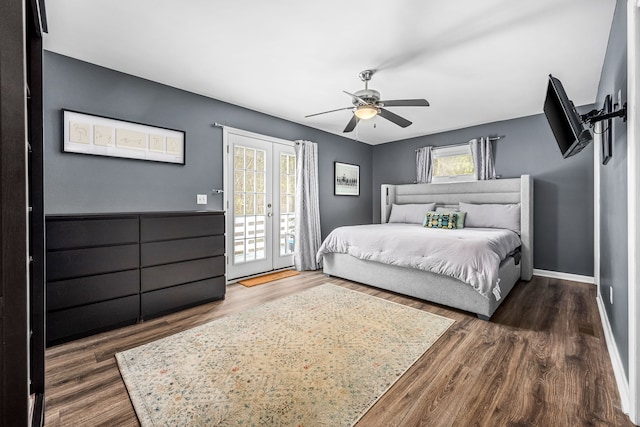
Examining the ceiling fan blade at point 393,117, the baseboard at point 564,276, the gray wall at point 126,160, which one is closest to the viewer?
the gray wall at point 126,160

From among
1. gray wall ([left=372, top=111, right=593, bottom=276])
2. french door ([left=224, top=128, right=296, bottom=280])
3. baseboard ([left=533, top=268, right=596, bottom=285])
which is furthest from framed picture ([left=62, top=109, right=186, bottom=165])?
baseboard ([left=533, top=268, right=596, bottom=285])

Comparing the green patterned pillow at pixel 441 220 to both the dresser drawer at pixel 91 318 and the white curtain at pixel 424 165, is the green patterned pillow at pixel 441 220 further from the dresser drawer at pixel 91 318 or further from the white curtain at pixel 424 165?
the dresser drawer at pixel 91 318

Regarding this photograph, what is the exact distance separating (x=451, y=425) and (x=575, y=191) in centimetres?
408

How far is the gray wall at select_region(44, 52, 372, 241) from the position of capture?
259cm

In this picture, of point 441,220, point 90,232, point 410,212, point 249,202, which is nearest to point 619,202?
point 441,220

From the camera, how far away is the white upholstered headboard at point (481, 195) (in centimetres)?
394

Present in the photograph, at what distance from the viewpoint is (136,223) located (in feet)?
8.54

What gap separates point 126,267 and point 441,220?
13.4 ft

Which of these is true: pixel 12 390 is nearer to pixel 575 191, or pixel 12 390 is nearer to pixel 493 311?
pixel 493 311

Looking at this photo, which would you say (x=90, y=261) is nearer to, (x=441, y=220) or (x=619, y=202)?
(x=619, y=202)

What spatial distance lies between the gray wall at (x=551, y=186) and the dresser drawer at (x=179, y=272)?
4513 mm

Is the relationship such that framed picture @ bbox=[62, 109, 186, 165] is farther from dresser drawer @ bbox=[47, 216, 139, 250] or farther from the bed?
the bed

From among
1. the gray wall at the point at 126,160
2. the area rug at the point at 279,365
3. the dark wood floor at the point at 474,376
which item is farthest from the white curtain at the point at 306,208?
the dark wood floor at the point at 474,376

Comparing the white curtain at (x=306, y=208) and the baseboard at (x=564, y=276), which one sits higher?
the white curtain at (x=306, y=208)
